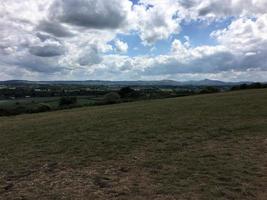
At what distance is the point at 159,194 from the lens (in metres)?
5.86

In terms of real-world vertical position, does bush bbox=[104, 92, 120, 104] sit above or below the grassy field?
below

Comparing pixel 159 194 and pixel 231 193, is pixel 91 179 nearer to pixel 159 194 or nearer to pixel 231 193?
pixel 159 194

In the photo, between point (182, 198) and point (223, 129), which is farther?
point (223, 129)

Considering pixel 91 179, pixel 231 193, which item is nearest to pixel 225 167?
pixel 231 193

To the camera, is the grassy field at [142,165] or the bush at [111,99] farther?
the bush at [111,99]

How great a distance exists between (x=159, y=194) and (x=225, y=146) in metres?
4.54

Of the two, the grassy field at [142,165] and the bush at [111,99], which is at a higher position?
the grassy field at [142,165]

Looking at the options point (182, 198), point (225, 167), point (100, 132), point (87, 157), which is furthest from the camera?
point (100, 132)

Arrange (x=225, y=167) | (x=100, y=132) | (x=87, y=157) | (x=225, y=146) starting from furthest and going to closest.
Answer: (x=100, y=132) → (x=225, y=146) → (x=87, y=157) → (x=225, y=167)

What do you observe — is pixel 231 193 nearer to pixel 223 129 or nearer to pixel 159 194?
pixel 159 194

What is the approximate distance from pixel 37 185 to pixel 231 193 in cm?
364

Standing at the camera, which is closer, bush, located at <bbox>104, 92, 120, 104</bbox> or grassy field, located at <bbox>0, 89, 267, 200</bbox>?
grassy field, located at <bbox>0, 89, 267, 200</bbox>

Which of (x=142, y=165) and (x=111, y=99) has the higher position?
(x=142, y=165)

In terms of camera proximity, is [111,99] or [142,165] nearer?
[142,165]
